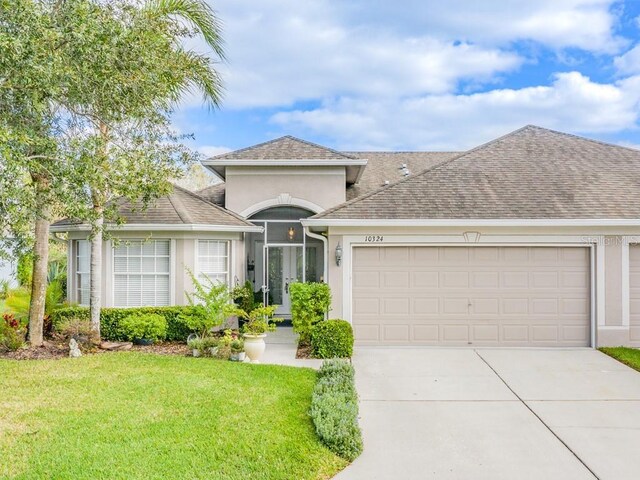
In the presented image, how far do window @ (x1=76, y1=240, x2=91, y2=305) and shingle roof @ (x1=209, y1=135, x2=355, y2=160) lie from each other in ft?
15.0

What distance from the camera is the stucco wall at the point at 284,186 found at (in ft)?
48.0

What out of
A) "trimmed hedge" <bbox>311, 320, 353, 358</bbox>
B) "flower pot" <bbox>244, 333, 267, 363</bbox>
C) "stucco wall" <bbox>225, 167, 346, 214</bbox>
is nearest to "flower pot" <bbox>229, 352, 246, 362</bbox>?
"flower pot" <bbox>244, 333, 267, 363</bbox>

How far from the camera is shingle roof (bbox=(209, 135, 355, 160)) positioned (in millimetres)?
14383

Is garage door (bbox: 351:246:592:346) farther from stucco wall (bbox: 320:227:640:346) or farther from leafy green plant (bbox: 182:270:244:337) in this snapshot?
leafy green plant (bbox: 182:270:244:337)

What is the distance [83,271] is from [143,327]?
10.2 ft

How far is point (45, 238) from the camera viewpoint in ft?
34.5

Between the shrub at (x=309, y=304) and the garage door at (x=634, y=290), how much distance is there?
7299 millimetres

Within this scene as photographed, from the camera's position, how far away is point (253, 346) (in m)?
9.55

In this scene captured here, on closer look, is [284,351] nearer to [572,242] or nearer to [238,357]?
[238,357]

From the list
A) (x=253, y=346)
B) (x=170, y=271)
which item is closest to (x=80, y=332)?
(x=170, y=271)

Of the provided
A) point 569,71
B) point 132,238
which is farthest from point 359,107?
point 132,238

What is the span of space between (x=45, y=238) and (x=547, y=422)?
35.3 feet

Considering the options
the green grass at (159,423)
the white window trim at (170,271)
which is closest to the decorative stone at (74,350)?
the green grass at (159,423)

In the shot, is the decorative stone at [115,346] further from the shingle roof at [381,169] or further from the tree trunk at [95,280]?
the shingle roof at [381,169]
